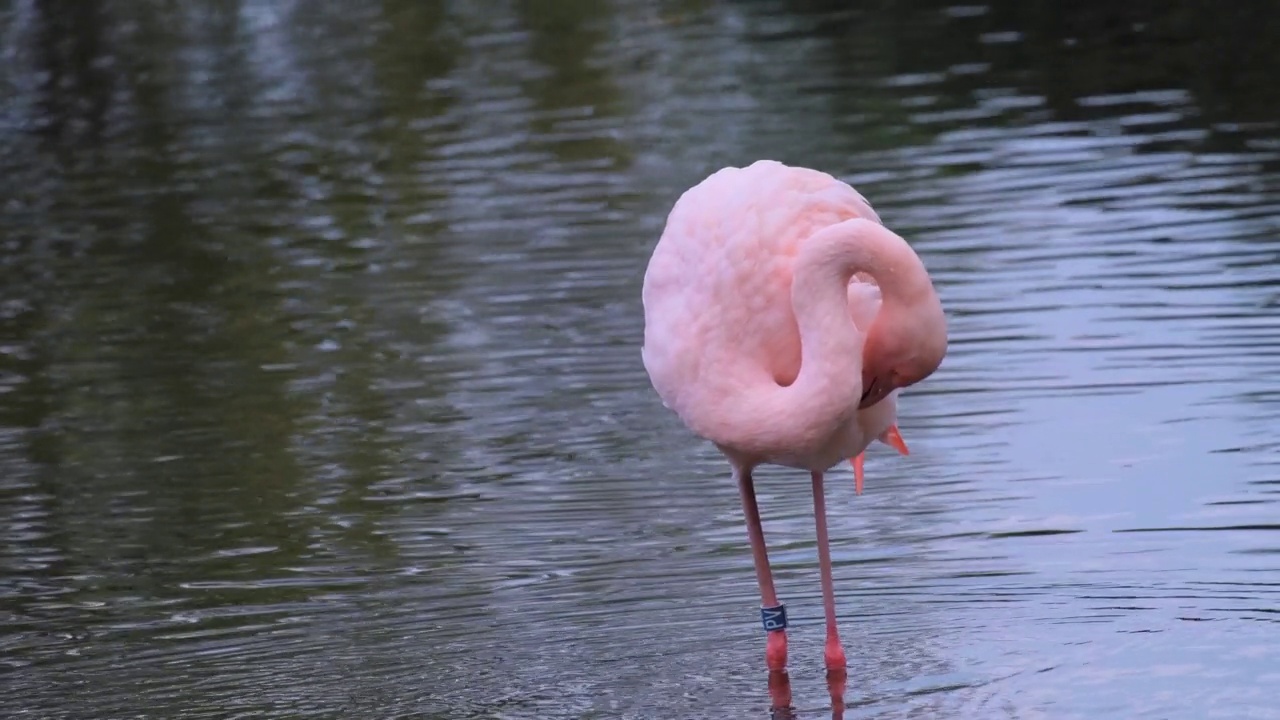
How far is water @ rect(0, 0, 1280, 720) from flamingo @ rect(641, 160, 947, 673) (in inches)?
30.0

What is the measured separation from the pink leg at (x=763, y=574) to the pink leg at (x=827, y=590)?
0.17m

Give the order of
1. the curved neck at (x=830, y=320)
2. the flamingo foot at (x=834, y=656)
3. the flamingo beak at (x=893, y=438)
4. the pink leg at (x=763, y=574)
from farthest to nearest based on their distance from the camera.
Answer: the flamingo beak at (x=893, y=438) < the pink leg at (x=763, y=574) < the flamingo foot at (x=834, y=656) < the curved neck at (x=830, y=320)

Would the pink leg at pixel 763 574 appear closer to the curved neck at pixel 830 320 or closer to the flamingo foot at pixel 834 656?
the flamingo foot at pixel 834 656

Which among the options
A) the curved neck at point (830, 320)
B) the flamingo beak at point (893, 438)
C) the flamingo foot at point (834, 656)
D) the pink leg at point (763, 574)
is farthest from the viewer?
the flamingo beak at point (893, 438)

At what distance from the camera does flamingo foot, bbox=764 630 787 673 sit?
6.96 meters

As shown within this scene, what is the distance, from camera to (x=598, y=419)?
1019 centimetres

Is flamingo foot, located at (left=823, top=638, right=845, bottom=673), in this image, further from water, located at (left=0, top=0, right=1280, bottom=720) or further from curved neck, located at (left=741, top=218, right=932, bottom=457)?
curved neck, located at (left=741, top=218, right=932, bottom=457)

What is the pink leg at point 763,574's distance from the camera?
6977 mm

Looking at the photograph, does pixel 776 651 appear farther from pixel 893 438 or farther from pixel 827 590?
pixel 893 438

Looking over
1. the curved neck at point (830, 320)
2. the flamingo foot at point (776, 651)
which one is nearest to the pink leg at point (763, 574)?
the flamingo foot at point (776, 651)

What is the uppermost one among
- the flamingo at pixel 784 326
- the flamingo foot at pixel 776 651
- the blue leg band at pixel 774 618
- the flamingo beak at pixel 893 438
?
the flamingo at pixel 784 326

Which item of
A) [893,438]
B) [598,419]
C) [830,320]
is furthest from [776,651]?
[598,419]

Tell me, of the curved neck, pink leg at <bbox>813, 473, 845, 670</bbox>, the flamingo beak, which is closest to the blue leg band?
pink leg at <bbox>813, 473, 845, 670</bbox>

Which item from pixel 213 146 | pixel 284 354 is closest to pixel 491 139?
pixel 213 146
